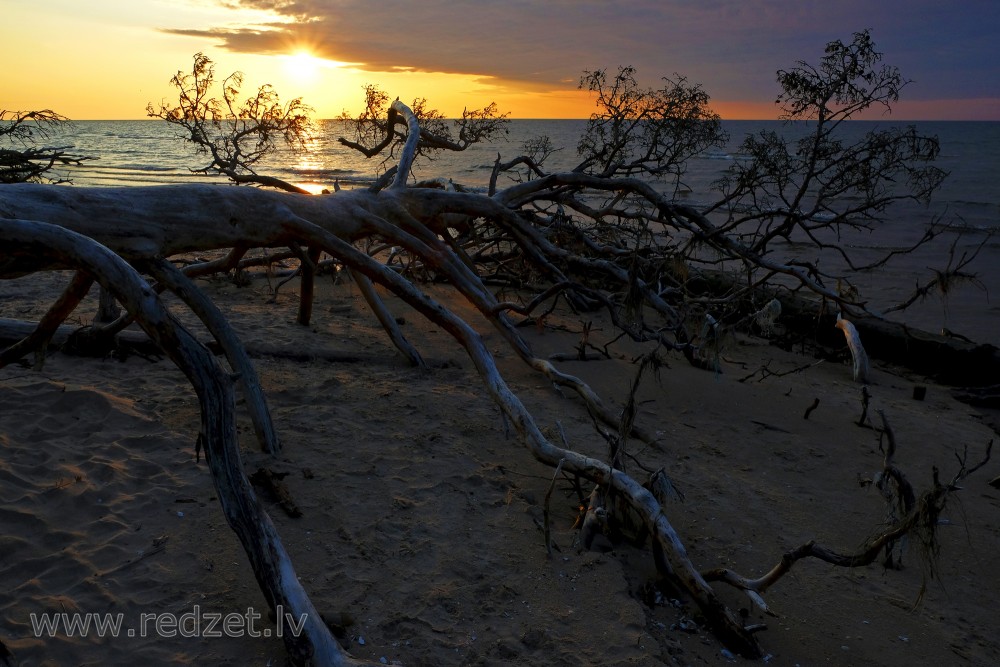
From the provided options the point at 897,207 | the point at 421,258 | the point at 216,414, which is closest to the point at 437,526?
the point at 216,414

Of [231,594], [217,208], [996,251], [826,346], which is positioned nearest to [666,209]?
[826,346]

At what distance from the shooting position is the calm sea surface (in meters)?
12.3

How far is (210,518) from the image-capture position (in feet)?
11.3

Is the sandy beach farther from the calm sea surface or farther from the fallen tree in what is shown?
the calm sea surface

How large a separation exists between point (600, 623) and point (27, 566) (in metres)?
2.59

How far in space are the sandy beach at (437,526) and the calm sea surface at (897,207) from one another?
4.50 meters

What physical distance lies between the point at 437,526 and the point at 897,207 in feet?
100

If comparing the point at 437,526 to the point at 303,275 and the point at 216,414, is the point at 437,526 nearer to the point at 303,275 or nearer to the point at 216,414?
the point at 216,414

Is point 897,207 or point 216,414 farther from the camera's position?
point 897,207

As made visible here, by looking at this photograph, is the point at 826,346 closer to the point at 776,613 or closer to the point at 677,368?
the point at 677,368

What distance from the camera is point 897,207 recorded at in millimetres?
28266

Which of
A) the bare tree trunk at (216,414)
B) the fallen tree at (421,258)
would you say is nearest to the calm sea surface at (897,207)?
the fallen tree at (421,258)

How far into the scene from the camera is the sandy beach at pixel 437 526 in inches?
114

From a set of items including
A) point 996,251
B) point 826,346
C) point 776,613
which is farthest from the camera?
point 996,251
